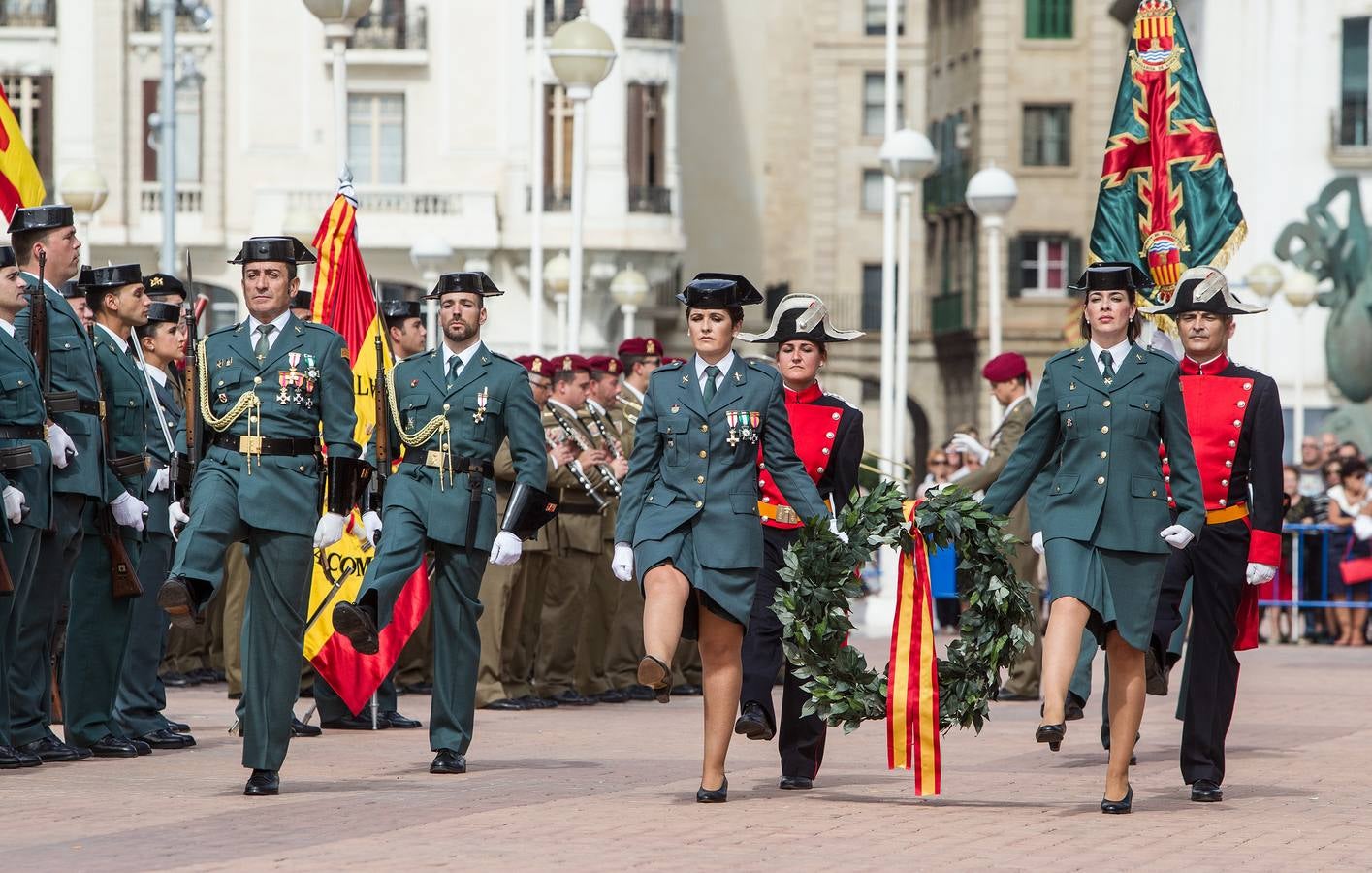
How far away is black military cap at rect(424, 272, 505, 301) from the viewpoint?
506 inches

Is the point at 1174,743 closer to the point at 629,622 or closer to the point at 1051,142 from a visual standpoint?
the point at 629,622

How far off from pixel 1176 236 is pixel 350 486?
5.52 m

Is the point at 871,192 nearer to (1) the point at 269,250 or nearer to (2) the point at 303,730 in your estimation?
(2) the point at 303,730

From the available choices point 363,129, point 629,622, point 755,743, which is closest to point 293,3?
point 363,129

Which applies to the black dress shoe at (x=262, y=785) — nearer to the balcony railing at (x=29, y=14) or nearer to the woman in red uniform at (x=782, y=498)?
the woman in red uniform at (x=782, y=498)

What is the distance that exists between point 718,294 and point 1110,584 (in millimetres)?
1976

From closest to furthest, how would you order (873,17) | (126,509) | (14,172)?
1. (126,509)
2. (14,172)
3. (873,17)

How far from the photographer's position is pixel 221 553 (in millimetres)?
11508

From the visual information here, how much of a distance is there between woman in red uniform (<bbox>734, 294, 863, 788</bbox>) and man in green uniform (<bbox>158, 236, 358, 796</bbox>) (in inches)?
72.3

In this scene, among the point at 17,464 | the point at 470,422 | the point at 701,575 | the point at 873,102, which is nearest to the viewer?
the point at 701,575

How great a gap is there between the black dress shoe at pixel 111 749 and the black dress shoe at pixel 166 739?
0.36m

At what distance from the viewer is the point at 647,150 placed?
5519cm

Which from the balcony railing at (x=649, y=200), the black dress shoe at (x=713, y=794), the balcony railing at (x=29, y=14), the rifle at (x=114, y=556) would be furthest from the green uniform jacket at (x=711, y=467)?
the balcony railing at (x=29, y=14)

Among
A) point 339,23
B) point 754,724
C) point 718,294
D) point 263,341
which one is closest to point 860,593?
point 754,724
